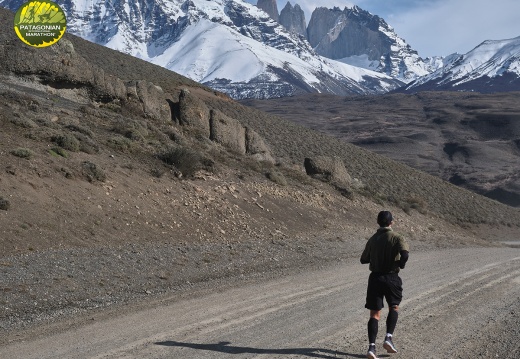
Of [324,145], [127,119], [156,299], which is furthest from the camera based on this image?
[324,145]

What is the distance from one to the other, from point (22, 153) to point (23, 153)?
3cm

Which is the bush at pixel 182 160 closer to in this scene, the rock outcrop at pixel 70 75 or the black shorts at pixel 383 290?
the rock outcrop at pixel 70 75

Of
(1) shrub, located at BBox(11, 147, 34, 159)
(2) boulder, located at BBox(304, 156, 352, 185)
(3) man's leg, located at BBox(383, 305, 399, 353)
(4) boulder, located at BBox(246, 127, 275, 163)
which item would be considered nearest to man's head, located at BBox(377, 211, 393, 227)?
(3) man's leg, located at BBox(383, 305, 399, 353)

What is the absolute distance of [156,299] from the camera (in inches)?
450

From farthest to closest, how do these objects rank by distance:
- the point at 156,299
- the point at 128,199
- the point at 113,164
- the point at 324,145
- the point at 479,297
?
the point at 324,145 → the point at 113,164 → the point at 128,199 → the point at 479,297 → the point at 156,299

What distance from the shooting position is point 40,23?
2755 cm

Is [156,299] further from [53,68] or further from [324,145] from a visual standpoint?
[324,145]

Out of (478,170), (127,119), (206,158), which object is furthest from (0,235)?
(478,170)

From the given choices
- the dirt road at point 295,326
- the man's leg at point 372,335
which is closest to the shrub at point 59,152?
the dirt road at point 295,326

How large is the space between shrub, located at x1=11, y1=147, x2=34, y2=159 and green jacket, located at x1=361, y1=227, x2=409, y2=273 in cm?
1179

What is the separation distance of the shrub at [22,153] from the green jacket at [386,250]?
11787mm

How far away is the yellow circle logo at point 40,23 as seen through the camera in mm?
26297

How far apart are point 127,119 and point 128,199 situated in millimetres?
9279

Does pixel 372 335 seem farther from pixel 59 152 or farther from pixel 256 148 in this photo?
pixel 256 148
